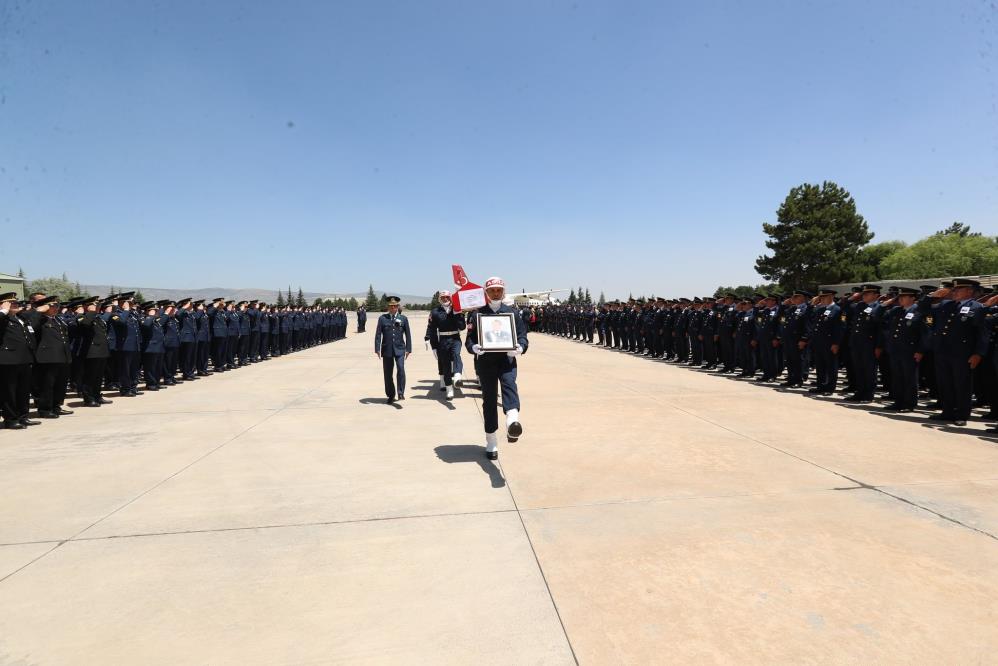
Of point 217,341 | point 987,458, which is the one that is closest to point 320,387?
point 217,341

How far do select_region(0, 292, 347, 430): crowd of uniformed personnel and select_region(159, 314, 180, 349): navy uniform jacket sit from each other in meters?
0.02

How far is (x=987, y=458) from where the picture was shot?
17.8 ft

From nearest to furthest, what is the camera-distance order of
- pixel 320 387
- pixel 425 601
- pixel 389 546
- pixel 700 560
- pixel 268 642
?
pixel 268 642, pixel 425 601, pixel 700 560, pixel 389 546, pixel 320 387

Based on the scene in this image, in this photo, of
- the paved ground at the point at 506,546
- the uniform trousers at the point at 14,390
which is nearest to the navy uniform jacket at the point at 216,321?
the uniform trousers at the point at 14,390

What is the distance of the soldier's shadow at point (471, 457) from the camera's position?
5.02m

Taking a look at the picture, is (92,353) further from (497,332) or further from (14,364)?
(497,332)

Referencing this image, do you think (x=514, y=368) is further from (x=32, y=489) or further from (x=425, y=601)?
(x=32, y=489)

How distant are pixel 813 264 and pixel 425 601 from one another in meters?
55.4

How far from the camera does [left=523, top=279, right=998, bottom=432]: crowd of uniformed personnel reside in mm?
7109

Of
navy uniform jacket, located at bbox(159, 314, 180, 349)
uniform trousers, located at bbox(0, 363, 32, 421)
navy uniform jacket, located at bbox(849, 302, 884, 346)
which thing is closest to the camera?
uniform trousers, located at bbox(0, 363, 32, 421)

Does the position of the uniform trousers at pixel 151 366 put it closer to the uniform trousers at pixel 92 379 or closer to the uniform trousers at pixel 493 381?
the uniform trousers at pixel 92 379

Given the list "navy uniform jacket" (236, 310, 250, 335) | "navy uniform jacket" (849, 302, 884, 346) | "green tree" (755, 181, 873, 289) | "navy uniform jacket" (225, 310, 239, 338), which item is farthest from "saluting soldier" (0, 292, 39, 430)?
"green tree" (755, 181, 873, 289)

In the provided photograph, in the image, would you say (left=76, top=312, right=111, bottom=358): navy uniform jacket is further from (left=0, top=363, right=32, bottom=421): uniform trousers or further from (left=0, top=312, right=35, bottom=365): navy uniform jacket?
(left=0, top=312, right=35, bottom=365): navy uniform jacket

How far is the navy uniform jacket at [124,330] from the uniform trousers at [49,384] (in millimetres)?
1830
